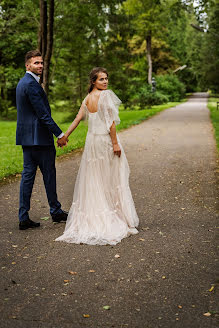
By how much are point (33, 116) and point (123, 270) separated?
235 cm

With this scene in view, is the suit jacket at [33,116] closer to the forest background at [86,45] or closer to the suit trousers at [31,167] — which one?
the suit trousers at [31,167]

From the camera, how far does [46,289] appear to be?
367 centimetres

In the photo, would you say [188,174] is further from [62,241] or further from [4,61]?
[4,61]

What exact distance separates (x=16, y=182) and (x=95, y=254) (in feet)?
14.1

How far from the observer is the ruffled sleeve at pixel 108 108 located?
203 inches

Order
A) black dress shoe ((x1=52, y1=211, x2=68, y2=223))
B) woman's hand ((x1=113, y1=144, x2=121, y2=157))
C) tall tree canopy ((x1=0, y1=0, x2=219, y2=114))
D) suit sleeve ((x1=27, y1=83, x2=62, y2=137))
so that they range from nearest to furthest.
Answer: suit sleeve ((x1=27, y1=83, x2=62, y2=137))
woman's hand ((x1=113, y1=144, x2=121, y2=157))
black dress shoe ((x1=52, y1=211, x2=68, y2=223))
tall tree canopy ((x1=0, y1=0, x2=219, y2=114))

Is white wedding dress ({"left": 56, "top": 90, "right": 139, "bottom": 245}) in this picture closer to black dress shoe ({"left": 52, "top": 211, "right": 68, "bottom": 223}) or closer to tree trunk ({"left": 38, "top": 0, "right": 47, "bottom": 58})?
black dress shoe ({"left": 52, "top": 211, "right": 68, "bottom": 223})

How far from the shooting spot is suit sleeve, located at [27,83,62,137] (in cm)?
507

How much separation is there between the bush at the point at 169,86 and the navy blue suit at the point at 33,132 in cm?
4269

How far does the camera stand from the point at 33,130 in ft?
17.1

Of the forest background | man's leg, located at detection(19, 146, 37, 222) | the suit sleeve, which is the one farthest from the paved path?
the forest background

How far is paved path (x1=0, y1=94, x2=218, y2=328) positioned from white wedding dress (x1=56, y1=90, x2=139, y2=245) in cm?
30

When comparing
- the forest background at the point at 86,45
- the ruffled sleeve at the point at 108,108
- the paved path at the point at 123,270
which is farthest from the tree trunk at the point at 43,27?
the ruffled sleeve at the point at 108,108

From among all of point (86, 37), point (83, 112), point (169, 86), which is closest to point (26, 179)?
point (83, 112)
